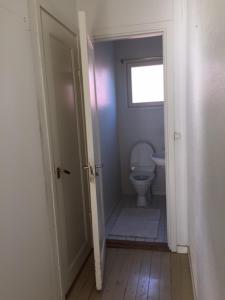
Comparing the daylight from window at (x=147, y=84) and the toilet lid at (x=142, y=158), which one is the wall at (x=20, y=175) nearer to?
the toilet lid at (x=142, y=158)

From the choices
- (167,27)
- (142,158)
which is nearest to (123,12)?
(167,27)

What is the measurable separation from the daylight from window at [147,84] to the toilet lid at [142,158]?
67 centimetres

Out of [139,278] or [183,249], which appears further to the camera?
[183,249]

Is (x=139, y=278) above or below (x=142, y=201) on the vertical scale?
below

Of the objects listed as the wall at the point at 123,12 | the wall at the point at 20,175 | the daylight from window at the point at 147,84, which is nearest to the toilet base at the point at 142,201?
the daylight from window at the point at 147,84

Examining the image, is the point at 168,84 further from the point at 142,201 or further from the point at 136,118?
the point at 142,201

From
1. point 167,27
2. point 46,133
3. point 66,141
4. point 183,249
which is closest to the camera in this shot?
point 46,133

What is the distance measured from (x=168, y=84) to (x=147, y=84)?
1.54 m

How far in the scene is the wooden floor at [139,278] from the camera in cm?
200

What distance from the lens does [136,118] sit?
393 cm

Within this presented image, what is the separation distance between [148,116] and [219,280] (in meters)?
3.15

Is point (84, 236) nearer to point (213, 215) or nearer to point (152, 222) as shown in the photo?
point (152, 222)

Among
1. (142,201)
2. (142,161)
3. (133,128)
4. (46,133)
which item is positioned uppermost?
(46,133)

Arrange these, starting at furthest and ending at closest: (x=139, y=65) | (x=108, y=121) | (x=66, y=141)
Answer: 1. (x=139, y=65)
2. (x=108, y=121)
3. (x=66, y=141)
